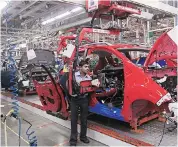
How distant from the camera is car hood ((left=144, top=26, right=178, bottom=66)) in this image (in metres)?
3.34

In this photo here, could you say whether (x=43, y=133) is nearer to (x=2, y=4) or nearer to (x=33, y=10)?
(x=2, y=4)

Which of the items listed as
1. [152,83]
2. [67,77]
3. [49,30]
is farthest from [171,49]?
[49,30]

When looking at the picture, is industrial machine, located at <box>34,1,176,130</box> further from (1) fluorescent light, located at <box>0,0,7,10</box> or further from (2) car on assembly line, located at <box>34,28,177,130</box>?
(1) fluorescent light, located at <box>0,0,7,10</box>

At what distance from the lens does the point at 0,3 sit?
19.0 feet

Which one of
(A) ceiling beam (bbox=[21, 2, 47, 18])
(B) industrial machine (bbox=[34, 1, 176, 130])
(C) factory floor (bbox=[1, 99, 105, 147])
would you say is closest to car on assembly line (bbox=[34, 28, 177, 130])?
(B) industrial machine (bbox=[34, 1, 176, 130])

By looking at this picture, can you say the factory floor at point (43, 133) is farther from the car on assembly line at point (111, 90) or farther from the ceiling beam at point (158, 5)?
the ceiling beam at point (158, 5)

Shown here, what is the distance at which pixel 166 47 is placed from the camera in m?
3.57

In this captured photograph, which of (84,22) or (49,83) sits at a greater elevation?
(84,22)

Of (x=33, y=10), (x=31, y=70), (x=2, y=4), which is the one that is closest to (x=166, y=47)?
(x=31, y=70)

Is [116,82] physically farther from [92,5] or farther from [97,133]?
[92,5]

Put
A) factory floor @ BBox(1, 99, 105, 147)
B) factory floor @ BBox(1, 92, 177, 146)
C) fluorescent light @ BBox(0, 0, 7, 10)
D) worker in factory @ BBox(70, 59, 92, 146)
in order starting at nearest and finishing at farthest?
factory floor @ BBox(1, 92, 177, 146)
worker in factory @ BBox(70, 59, 92, 146)
factory floor @ BBox(1, 99, 105, 147)
fluorescent light @ BBox(0, 0, 7, 10)

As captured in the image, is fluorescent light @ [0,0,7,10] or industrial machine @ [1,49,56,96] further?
fluorescent light @ [0,0,7,10]

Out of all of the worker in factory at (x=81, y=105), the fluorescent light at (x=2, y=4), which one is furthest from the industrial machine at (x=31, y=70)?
the fluorescent light at (x=2, y=4)

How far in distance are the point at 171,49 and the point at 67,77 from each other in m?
1.86
